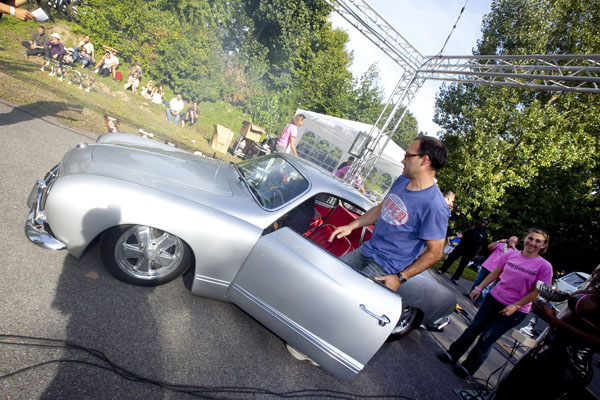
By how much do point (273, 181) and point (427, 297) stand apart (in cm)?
A: 209

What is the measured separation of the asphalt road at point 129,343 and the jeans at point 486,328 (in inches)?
14.4

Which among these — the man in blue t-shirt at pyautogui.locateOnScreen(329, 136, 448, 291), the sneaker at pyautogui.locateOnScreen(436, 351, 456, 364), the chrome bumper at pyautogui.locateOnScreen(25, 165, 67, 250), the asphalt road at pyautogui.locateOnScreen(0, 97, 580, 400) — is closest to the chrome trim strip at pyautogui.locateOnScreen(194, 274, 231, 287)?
the asphalt road at pyautogui.locateOnScreen(0, 97, 580, 400)

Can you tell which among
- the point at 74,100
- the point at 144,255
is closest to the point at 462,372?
the point at 144,255

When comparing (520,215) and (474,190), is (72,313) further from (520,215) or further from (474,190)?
(520,215)

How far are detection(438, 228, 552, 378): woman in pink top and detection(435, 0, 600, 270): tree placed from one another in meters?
12.2

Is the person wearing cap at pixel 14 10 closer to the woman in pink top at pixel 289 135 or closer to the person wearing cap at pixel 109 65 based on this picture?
the woman in pink top at pixel 289 135

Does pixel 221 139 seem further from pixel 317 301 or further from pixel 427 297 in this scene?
pixel 317 301

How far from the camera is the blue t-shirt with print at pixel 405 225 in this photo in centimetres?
226

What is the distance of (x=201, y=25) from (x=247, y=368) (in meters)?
20.3

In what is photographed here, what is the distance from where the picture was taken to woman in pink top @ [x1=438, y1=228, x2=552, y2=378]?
2986 millimetres

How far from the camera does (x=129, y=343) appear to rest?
2.10 metres

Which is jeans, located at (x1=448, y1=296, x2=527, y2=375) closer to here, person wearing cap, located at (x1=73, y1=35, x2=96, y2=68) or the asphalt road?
the asphalt road

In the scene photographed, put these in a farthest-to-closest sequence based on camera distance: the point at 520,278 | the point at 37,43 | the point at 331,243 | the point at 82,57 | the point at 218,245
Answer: the point at 82,57 < the point at 37,43 < the point at 331,243 < the point at 520,278 < the point at 218,245

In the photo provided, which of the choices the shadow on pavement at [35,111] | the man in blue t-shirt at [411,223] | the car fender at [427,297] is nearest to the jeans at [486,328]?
the car fender at [427,297]
